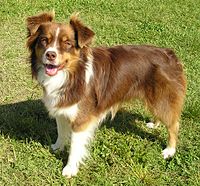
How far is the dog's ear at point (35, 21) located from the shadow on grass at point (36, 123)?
1.44m

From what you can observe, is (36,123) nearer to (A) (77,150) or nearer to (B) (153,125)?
(A) (77,150)

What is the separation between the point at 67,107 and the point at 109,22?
4.79m

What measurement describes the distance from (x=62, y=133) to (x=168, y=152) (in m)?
1.26

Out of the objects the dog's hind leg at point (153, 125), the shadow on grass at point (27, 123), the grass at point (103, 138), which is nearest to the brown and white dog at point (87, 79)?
the grass at point (103, 138)

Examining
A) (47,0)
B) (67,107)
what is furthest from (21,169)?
(47,0)

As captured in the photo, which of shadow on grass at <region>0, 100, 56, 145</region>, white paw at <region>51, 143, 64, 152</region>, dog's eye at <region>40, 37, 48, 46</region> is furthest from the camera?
shadow on grass at <region>0, 100, 56, 145</region>

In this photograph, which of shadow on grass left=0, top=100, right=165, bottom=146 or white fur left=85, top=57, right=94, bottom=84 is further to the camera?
shadow on grass left=0, top=100, right=165, bottom=146

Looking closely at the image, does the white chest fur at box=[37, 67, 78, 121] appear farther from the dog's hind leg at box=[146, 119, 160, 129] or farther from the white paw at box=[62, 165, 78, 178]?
the dog's hind leg at box=[146, 119, 160, 129]

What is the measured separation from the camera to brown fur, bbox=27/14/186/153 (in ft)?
12.2

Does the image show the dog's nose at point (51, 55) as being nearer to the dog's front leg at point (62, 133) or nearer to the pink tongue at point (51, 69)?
the pink tongue at point (51, 69)

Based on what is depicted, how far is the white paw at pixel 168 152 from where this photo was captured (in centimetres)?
451

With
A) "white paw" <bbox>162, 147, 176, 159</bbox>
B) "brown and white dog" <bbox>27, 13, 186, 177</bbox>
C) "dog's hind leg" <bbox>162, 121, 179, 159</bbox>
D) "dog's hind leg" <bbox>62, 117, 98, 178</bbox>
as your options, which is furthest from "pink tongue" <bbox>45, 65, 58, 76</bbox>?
"white paw" <bbox>162, 147, 176, 159</bbox>

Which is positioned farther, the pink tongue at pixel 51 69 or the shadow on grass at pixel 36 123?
the shadow on grass at pixel 36 123

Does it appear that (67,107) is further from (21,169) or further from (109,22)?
(109,22)
